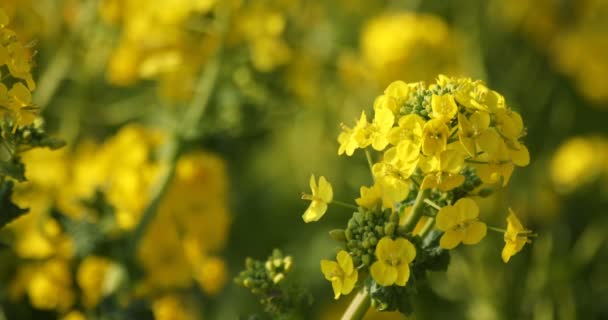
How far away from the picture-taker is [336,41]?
13.7 feet

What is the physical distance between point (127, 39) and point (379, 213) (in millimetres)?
1640

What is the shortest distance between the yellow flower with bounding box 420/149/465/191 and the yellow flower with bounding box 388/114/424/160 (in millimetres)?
29

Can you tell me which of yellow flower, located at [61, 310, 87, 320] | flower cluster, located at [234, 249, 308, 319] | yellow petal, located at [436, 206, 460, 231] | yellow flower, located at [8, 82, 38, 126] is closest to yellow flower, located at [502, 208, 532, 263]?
yellow petal, located at [436, 206, 460, 231]

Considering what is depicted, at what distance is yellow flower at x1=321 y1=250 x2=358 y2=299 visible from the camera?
155 cm

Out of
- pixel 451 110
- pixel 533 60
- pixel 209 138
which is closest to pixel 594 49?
pixel 533 60

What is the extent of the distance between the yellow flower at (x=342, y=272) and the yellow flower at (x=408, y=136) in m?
0.20

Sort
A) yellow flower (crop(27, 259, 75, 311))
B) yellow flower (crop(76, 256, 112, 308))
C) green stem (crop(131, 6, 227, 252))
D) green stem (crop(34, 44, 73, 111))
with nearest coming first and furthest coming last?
yellow flower (crop(27, 259, 75, 311)) < yellow flower (crop(76, 256, 112, 308)) < green stem (crop(131, 6, 227, 252)) < green stem (crop(34, 44, 73, 111))

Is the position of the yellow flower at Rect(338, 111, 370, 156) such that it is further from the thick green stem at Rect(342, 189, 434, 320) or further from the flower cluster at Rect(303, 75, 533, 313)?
the thick green stem at Rect(342, 189, 434, 320)

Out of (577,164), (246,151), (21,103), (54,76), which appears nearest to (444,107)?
(21,103)

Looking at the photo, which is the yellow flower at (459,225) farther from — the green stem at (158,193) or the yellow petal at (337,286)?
the green stem at (158,193)

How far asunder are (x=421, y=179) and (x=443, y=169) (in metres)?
0.09

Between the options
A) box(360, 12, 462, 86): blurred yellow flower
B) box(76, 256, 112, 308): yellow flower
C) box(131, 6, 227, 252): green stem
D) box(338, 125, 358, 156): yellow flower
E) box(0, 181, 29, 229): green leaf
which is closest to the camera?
box(338, 125, 358, 156): yellow flower

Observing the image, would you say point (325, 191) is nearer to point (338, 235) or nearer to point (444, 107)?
point (338, 235)

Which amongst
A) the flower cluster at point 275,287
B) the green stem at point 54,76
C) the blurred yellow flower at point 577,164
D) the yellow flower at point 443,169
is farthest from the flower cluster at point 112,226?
the blurred yellow flower at point 577,164
